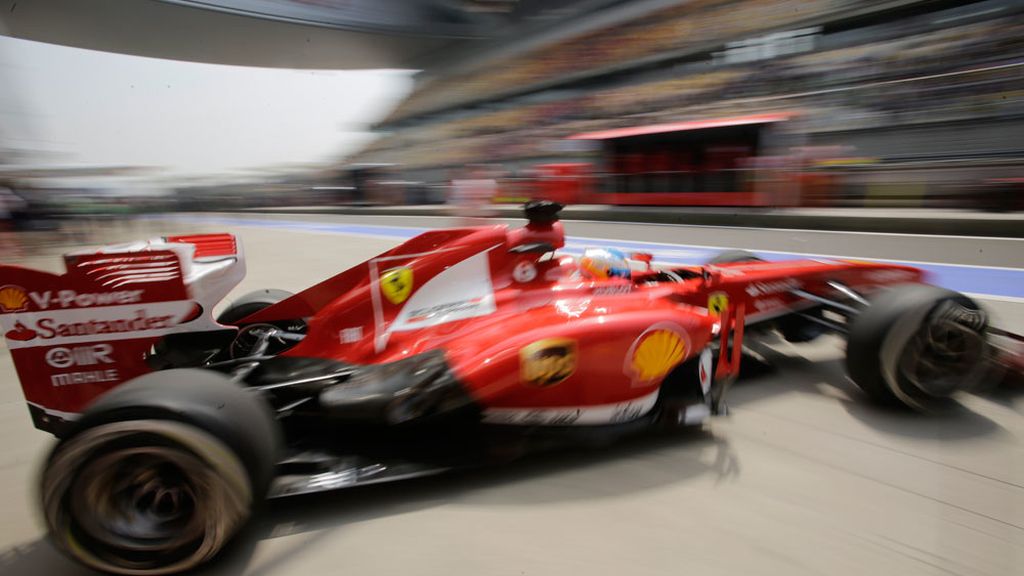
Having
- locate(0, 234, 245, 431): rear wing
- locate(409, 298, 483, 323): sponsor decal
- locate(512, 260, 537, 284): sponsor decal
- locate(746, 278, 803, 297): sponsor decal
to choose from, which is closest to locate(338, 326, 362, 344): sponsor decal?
locate(409, 298, 483, 323): sponsor decal

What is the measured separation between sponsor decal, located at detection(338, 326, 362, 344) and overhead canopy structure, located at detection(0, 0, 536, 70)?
26.8 m

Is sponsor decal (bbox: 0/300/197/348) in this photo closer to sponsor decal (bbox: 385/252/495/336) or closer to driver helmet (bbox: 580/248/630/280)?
sponsor decal (bbox: 385/252/495/336)

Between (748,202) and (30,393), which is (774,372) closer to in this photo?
(30,393)

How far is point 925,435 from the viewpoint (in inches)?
81.9

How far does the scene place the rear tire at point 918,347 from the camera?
2131 mm

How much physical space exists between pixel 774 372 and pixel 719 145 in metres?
8.36

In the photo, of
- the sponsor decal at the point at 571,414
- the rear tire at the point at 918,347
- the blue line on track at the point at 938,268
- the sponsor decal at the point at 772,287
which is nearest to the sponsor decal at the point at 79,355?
the sponsor decal at the point at 571,414

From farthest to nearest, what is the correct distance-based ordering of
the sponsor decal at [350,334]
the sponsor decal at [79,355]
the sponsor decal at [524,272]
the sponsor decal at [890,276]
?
the sponsor decal at [890,276] → the sponsor decal at [524,272] → the sponsor decal at [350,334] → the sponsor decal at [79,355]

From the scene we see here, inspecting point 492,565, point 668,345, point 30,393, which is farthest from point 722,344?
point 30,393

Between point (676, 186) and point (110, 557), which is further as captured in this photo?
point (676, 186)

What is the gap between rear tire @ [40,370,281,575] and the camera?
1383 millimetres

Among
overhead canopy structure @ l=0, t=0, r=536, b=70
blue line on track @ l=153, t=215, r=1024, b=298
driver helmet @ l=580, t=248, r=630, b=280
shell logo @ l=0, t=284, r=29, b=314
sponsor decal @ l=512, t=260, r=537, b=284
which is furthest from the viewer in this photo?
overhead canopy structure @ l=0, t=0, r=536, b=70

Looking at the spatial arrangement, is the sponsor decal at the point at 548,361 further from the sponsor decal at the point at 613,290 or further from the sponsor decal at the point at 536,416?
the sponsor decal at the point at 613,290

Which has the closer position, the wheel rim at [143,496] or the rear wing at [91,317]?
the wheel rim at [143,496]
